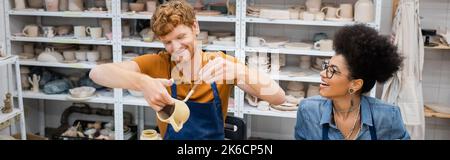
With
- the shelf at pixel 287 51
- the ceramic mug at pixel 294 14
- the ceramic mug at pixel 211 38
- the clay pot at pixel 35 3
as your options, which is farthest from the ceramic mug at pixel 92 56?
the ceramic mug at pixel 294 14

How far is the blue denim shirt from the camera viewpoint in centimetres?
135

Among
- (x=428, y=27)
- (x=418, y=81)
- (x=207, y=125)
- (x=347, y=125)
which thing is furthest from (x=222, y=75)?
(x=428, y=27)

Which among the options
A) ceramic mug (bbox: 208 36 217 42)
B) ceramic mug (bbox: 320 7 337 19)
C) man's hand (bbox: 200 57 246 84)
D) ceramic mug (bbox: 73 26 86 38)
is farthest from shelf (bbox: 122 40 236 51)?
man's hand (bbox: 200 57 246 84)

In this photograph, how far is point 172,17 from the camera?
101 centimetres

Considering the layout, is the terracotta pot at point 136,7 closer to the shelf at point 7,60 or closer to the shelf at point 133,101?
the shelf at point 133,101

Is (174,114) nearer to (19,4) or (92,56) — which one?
(92,56)

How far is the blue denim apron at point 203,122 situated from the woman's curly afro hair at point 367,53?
1.39 feet

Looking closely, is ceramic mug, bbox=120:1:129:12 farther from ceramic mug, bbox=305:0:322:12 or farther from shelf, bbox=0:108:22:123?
ceramic mug, bbox=305:0:322:12

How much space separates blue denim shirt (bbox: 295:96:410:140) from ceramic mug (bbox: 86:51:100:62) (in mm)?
2098

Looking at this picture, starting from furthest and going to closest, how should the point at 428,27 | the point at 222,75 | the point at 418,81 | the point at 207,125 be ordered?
the point at 428,27 → the point at 418,81 → the point at 207,125 → the point at 222,75

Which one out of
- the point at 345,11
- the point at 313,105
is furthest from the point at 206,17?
the point at 313,105

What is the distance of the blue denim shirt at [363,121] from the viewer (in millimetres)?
1352
